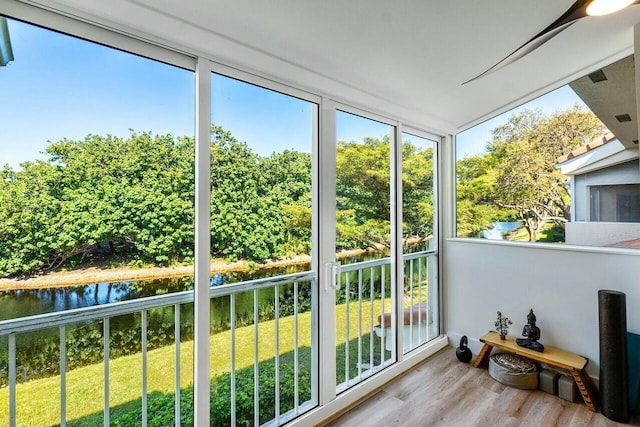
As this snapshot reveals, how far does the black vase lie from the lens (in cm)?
205

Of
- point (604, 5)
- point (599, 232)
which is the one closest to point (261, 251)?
point (604, 5)

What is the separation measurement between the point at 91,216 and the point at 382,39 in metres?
1.68

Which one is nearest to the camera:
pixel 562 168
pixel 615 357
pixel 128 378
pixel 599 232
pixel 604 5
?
pixel 604 5

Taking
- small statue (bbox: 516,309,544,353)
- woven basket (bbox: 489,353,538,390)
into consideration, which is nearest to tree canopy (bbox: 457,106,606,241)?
small statue (bbox: 516,309,544,353)

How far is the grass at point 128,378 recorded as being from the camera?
1231mm

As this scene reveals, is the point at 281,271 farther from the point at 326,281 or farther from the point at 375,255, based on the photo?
the point at 375,255

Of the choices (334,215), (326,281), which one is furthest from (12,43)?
(326,281)

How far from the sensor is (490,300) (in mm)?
2939

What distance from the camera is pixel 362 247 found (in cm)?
247

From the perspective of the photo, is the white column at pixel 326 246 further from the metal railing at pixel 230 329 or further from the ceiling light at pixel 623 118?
the ceiling light at pixel 623 118

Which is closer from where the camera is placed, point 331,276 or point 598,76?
point 331,276

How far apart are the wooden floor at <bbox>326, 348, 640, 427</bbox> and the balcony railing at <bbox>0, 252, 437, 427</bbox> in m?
0.24

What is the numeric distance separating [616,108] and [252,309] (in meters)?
3.04

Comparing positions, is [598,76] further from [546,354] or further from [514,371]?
[514,371]
